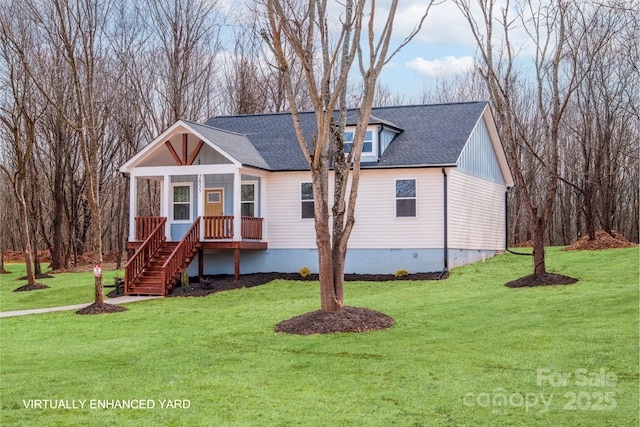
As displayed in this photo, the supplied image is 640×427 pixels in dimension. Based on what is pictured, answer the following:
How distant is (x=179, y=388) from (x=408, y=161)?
15424 mm

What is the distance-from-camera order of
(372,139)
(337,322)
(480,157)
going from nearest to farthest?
(337,322) → (372,139) → (480,157)

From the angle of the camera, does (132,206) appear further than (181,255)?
Yes

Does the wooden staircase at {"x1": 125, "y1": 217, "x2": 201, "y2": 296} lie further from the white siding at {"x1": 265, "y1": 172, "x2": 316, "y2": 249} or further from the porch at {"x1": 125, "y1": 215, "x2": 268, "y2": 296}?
the white siding at {"x1": 265, "y1": 172, "x2": 316, "y2": 249}

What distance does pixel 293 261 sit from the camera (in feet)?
80.0

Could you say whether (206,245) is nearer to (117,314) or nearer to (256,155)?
(256,155)

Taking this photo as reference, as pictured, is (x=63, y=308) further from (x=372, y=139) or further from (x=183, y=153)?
(x=372, y=139)

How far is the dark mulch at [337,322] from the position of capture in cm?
1288

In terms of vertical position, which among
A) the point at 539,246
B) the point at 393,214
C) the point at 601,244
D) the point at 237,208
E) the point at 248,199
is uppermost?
the point at 248,199

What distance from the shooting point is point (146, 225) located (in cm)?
2331

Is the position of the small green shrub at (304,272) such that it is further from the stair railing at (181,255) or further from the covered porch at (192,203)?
the stair railing at (181,255)

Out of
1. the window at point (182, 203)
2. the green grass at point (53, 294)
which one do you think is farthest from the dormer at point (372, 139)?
the green grass at point (53, 294)

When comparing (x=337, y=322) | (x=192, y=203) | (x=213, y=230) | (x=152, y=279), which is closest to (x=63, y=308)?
(x=152, y=279)

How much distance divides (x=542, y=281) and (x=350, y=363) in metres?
9.34

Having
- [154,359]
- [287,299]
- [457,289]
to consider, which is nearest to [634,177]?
[457,289]
